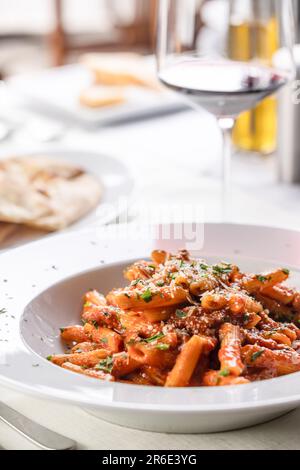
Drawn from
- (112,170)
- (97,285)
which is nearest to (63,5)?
(112,170)

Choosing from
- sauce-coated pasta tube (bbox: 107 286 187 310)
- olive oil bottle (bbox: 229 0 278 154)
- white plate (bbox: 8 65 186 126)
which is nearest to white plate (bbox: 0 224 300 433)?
sauce-coated pasta tube (bbox: 107 286 187 310)

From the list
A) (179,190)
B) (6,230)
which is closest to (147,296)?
(6,230)

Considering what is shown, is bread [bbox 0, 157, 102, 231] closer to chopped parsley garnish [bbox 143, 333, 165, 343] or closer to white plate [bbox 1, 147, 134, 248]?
white plate [bbox 1, 147, 134, 248]

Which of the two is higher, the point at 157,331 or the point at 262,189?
the point at 157,331

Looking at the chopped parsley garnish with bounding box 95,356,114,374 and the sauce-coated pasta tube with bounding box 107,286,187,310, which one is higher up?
the sauce-coated pasta tube with bounding box 107,286,187,310

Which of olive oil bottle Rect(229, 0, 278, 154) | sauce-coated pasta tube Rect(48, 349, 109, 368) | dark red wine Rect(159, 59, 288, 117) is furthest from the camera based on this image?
olive oil bottle Rect(229, 0, 278, 154)

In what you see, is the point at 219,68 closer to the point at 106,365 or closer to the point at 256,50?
the point at 256,50

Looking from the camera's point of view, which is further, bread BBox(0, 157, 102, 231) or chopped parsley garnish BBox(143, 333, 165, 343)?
bread BBox(0, 157, 102, 231)

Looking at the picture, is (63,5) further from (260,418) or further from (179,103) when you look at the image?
(260,418)
